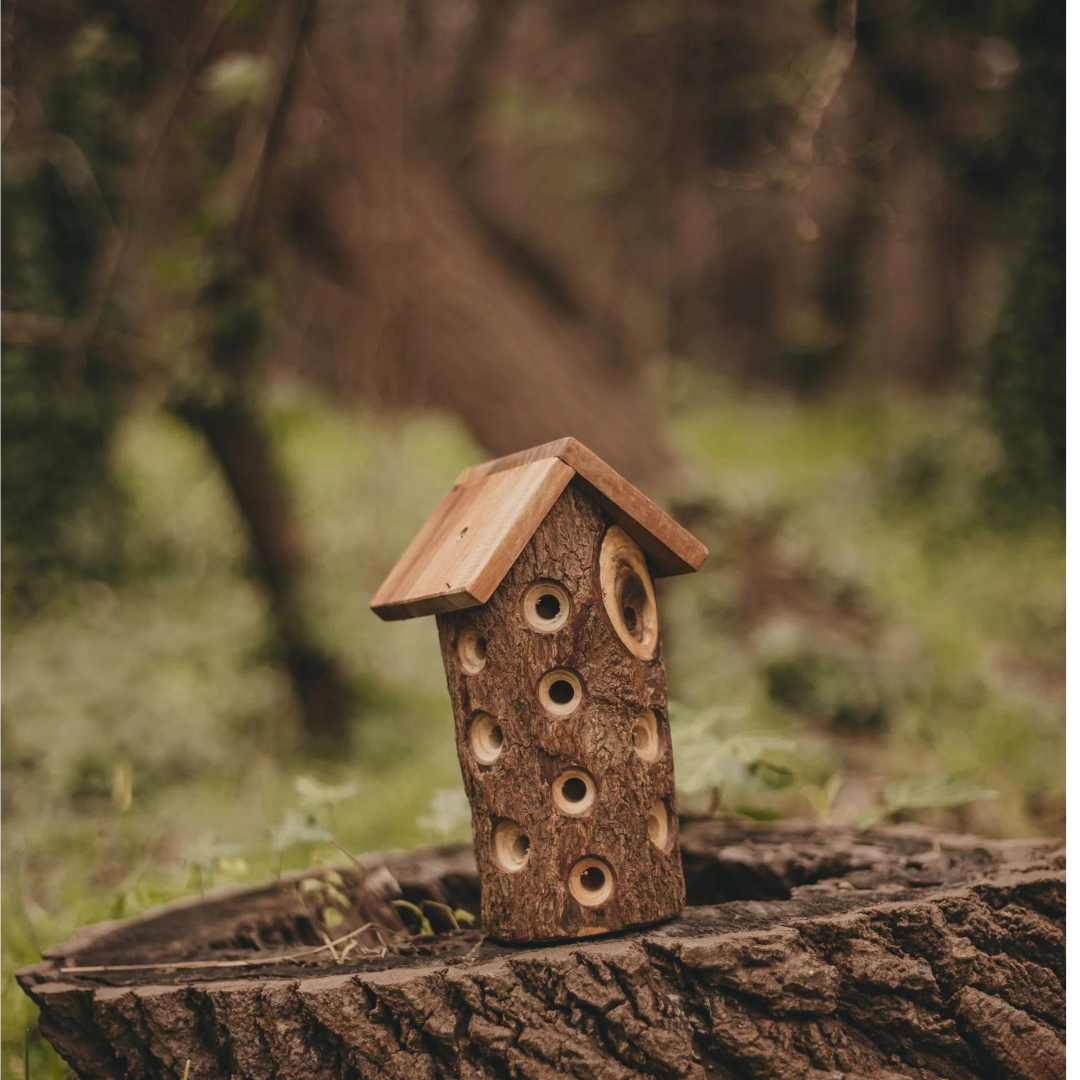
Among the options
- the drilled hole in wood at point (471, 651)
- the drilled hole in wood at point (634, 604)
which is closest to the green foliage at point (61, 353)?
the drilled hole in wood at point (471, 651)

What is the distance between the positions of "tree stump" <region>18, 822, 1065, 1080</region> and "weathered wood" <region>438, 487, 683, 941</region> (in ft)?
0.25

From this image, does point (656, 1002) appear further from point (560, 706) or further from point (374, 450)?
point (374, 450)

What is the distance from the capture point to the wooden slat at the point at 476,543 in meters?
1.87

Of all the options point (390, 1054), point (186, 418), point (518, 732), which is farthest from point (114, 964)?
point (186, 418)

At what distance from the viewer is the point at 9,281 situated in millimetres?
5629

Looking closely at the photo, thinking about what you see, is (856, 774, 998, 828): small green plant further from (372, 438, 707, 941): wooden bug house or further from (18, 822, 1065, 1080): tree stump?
(372, 438, 707, 941): wooden bug house

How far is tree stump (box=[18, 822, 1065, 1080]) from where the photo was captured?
5.79ft

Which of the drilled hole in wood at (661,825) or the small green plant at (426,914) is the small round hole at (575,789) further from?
the small green plant at (426,914)

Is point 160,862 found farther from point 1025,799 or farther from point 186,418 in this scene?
point 1025,799

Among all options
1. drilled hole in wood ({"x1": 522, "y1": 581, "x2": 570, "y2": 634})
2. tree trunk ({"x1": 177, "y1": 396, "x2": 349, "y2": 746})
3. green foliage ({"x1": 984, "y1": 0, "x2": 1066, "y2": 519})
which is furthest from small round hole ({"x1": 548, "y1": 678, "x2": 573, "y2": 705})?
green foliage ({"x1": 984, "y1": 0, "x2": 1066, "y2": 519})

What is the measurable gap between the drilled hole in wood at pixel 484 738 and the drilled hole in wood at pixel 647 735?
28 centimetres

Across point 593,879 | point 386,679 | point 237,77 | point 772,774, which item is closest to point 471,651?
point 593,879

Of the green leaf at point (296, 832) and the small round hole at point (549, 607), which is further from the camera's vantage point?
the green leaf at point (296, 832)

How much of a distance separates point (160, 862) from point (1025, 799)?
3.61 m
